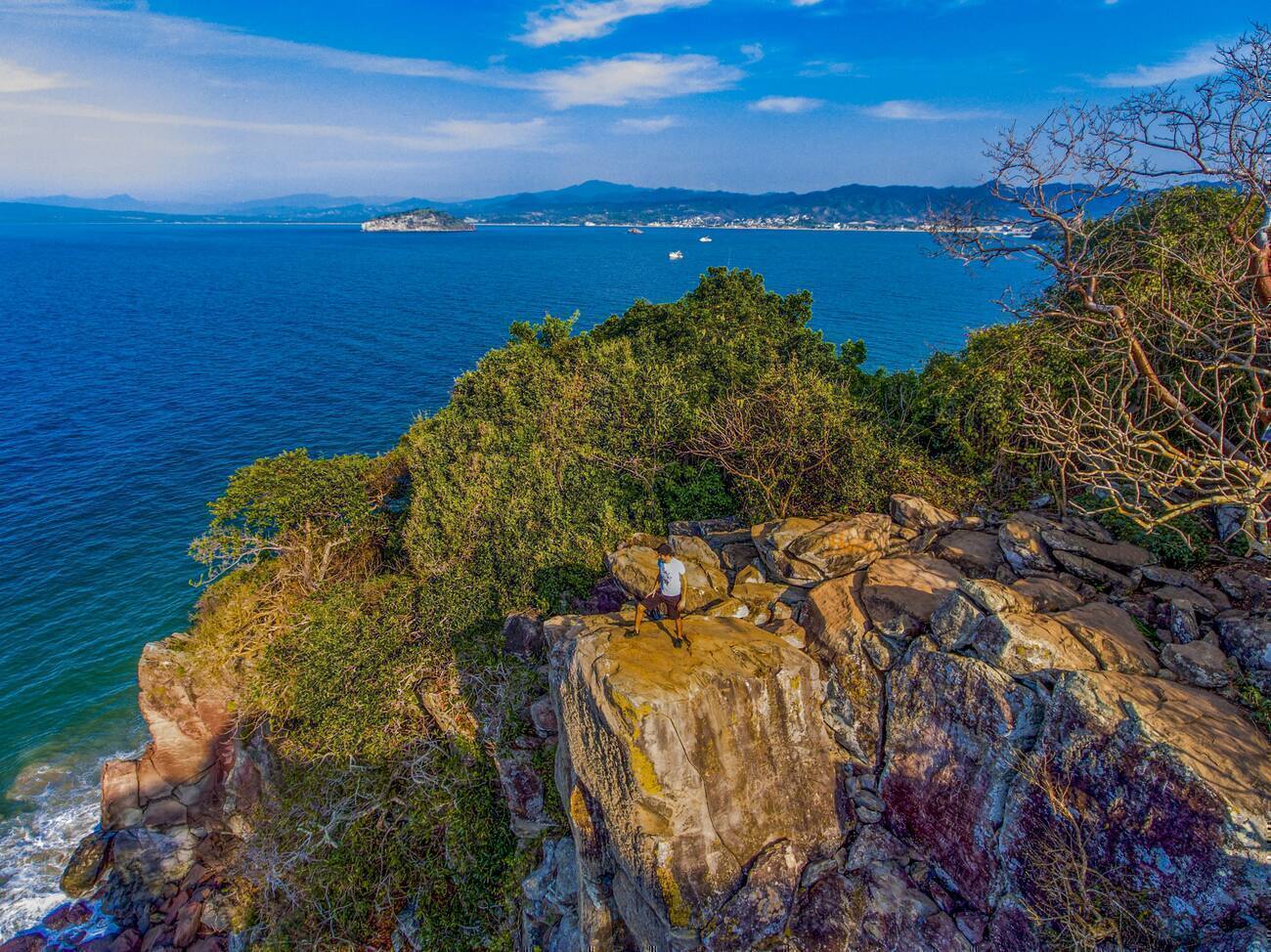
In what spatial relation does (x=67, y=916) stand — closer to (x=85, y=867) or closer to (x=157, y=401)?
(x=85, y=867)

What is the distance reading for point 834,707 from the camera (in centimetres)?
1403

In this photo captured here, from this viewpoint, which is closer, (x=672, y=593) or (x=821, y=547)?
(x=672, y=593)

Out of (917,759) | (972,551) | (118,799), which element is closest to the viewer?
(917,759)

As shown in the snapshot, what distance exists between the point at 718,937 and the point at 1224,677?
11.0 m

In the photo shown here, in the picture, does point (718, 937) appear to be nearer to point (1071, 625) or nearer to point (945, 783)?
point (945, 783)

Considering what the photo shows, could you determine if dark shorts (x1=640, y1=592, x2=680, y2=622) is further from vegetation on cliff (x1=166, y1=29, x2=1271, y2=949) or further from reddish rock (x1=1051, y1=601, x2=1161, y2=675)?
reddish rock (x1=1051, y1=601, x2=1161, y2=675)

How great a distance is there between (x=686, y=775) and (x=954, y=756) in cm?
566

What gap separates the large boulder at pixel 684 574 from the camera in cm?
1659

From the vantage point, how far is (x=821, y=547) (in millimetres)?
16281

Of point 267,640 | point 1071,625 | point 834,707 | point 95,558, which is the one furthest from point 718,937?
point 95,558

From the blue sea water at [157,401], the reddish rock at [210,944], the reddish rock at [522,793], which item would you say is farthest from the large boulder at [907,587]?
the reddish rock at [210,944]

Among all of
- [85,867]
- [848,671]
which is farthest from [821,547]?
[85,867]

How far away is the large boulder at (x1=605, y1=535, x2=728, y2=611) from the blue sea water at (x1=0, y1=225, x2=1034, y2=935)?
1814 centimetres

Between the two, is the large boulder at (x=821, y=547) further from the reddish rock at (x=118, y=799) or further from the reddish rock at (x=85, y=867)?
the reddish rock at (x=85, y=867)
